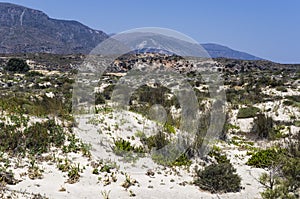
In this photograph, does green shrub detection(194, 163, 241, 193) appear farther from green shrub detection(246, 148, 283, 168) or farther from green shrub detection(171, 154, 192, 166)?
green shrub detection(246, 148, 283, 168)

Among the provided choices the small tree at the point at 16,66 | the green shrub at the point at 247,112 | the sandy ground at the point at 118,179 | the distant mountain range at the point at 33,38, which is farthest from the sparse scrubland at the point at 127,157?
the distant mountain range at the point at 33,38

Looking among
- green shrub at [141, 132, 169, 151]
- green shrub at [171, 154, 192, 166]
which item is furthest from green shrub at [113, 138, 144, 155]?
green shrub at [171, 154, 192, 166]

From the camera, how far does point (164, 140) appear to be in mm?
10078

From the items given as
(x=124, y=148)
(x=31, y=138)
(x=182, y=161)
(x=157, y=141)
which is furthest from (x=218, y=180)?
(x=31, y=138)

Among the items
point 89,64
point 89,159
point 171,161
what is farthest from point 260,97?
point 89,64

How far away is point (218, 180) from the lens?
26.4 feet

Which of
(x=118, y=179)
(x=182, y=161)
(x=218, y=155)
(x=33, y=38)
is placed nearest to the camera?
(x=118, y=179)

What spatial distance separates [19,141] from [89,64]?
27890 mm

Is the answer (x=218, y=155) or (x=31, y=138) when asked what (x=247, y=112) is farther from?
(x=31, y=138)

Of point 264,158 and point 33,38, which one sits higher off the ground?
point 33,38

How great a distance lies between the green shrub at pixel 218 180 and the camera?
26.1 feet

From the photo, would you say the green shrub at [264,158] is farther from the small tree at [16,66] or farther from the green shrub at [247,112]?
the small tree at [16,66]

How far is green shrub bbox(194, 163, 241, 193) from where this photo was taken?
26.1 ft

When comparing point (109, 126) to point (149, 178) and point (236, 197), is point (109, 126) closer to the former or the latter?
point (149, 178)
